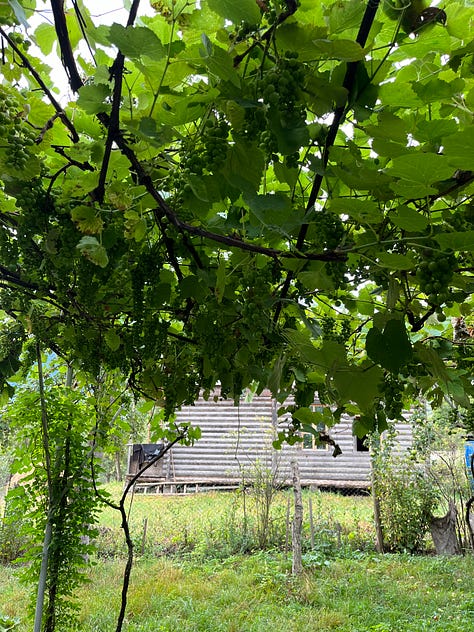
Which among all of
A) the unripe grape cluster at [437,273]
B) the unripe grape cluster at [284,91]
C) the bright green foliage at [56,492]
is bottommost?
the bright green foliage at [56,492]

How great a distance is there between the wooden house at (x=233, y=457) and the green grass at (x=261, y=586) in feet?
10.6

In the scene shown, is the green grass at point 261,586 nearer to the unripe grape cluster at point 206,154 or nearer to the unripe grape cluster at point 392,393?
the unripe grape cluster at point 392,393

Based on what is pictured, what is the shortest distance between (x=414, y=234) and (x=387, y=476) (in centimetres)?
672

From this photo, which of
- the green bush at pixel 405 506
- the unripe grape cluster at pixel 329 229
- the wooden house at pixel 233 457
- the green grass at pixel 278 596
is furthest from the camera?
the wooden house at pixel 233 457

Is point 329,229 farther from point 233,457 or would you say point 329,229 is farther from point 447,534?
point 233,457

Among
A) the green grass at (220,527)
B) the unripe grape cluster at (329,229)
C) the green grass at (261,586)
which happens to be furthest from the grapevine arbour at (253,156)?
the green grass at (220,527)

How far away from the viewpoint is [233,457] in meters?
10.8

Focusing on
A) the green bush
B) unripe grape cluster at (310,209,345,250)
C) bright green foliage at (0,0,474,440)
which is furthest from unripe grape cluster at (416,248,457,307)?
the green bush

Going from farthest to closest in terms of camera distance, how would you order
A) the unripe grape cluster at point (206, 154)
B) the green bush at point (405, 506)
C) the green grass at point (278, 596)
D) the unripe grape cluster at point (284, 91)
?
the green bush at point (405, 506) < the green grass at point (278, 596) < the unripe grape cluster at point (206, 154) < the unripe grape cluster at point (284, 91)

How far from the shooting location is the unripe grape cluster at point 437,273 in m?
0.69

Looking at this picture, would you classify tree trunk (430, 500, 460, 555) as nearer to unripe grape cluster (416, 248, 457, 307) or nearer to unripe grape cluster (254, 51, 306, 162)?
unripe grape cluster (416, 248, 457, 307)

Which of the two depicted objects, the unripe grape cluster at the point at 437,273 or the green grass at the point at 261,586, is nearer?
the unripe grape cluster at the point at 437,273

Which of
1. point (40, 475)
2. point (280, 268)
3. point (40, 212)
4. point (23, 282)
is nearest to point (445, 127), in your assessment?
point (280, 268)

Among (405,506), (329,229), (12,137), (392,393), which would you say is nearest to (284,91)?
(329,229)
